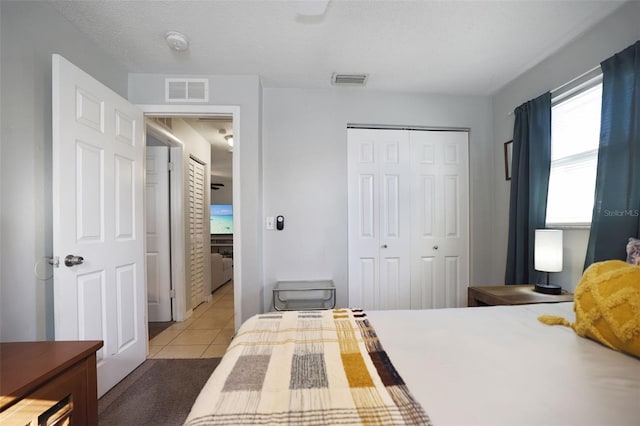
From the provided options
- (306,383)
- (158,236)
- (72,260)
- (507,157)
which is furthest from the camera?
(158,236)

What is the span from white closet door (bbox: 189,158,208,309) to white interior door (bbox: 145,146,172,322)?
0.38 metres

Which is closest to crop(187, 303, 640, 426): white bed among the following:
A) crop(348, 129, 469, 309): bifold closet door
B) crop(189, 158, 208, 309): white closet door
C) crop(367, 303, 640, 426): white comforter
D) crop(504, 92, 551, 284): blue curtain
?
crop(367, 303, 640, 426): white comforter

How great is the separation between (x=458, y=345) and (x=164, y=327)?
3140 mm

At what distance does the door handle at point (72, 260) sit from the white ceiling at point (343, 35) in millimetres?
1530

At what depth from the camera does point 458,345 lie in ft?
3.21

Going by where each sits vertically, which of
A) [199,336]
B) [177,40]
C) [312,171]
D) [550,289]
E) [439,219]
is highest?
[177,40]

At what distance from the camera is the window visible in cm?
181

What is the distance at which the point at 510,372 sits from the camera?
2.61ft

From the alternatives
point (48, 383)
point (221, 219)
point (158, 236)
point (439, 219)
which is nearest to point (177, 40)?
point (48, 383)

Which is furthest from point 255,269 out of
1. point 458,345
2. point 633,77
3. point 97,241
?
point 633,77

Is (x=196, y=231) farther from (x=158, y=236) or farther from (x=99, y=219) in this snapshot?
(x=99, y=219)

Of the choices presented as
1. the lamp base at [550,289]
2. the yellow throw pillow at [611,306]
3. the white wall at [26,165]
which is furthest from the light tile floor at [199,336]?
the lamp base at [550,289]

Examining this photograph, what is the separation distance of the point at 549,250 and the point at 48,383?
2817 mm

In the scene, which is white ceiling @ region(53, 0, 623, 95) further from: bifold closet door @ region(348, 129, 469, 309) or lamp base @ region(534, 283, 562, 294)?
lamp base @ region(534, 283, 562, 294)
